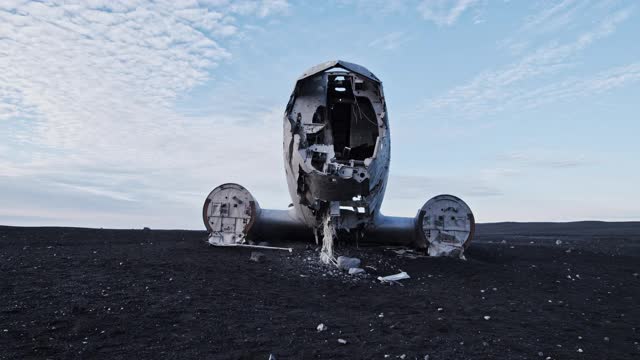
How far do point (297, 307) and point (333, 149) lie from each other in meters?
3.47

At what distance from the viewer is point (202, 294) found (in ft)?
23.7

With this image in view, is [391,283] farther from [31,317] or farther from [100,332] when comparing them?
[31,317]

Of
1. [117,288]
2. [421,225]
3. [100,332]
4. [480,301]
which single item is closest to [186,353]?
[100,332]

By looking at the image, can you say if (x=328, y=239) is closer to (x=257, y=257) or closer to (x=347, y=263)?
(x=347, y=263)

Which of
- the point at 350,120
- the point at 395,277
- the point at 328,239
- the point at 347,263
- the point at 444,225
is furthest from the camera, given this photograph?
the point at 350,120

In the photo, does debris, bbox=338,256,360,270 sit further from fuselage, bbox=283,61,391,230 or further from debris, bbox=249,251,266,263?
debris, bbox=249,251,266,263

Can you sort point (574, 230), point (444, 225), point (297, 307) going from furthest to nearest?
point (574, 230)
point (444, 225)
point (297, 307)

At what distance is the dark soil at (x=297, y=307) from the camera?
5473mm

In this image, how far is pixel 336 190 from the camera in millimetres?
8961

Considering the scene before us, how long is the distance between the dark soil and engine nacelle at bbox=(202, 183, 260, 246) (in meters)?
0.70

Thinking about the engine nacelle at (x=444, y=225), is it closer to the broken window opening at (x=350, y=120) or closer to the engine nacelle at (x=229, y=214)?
the broken window opening at (x=350, y=120)

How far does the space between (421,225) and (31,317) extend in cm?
749

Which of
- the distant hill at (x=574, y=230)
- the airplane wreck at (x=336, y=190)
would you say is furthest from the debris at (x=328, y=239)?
the distant hill at (x=574, y=230)

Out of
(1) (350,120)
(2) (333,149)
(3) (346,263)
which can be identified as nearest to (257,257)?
(3) (346,263)
